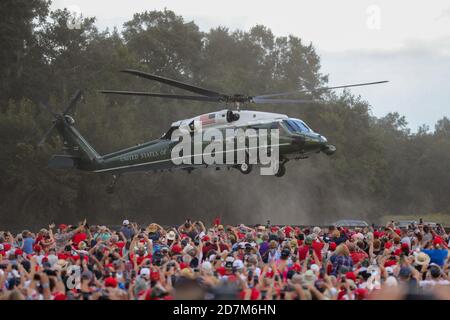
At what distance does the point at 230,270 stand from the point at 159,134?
48607mm

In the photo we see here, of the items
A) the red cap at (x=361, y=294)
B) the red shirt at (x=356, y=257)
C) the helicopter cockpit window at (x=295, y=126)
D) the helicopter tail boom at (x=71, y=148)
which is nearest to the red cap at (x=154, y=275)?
the red cap at (x=361, y=294)

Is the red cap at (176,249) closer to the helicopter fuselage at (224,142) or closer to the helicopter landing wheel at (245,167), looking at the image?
the helicopter fuselage at (224,142)

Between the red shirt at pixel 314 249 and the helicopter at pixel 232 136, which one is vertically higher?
the helicopter at pixel 232 136

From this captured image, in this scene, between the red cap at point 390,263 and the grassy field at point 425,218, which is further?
the grassy field at point 425,218

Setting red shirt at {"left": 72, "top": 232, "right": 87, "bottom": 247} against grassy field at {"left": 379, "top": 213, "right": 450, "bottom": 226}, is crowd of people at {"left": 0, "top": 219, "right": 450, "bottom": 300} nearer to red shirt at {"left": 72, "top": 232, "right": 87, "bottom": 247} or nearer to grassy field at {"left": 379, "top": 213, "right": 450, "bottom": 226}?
red shirt at {"left": 72, "top": 232, "right": 87, "bottom": 247}

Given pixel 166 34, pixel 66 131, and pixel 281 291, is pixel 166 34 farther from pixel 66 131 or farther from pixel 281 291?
pixel 281 291

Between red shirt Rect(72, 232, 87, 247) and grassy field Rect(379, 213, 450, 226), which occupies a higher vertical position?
grassy field Rect(379, 213, 450, 226)

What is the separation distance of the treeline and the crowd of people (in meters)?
32.5

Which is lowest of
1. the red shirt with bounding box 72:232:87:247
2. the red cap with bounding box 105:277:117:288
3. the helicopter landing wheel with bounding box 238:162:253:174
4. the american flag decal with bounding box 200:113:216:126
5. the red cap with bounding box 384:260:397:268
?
the red cap with bounding box 105:277:117:288

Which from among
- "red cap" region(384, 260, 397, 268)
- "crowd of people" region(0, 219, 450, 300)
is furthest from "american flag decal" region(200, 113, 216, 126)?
"red cap" region(384, 260, 397, 268)

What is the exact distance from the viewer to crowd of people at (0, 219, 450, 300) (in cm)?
1120

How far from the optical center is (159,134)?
62781 mm

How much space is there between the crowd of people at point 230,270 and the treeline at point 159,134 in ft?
106

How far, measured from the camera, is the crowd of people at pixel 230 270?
36.7 ft
